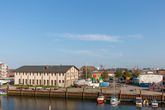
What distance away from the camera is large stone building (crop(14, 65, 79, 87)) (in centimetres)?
8400

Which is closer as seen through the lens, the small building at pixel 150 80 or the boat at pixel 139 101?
the boat at pixel 139 101

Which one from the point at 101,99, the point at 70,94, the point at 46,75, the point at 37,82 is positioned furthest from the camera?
the point at 37,82

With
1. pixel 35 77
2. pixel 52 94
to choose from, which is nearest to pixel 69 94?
pixel 52 94

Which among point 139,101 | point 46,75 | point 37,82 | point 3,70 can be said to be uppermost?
point 3,70

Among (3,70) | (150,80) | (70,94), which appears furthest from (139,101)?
(3,70)

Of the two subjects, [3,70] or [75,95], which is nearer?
[75,95]

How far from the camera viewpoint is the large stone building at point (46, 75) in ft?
276

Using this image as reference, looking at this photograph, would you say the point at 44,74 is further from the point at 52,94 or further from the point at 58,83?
the point at 52,94

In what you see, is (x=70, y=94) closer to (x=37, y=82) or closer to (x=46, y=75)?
(x=46, y=75)

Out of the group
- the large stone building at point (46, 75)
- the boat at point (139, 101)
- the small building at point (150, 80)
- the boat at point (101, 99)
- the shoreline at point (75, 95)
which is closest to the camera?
the boat at point (139, 101)

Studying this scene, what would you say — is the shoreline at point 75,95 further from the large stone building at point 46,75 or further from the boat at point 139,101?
the large stone building at point 46,75

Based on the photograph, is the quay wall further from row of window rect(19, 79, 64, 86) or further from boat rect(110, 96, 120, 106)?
row of window rect(19, 79, 64, 86)

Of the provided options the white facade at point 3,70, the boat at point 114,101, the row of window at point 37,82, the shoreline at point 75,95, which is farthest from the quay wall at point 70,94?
the white facade at point 3,70

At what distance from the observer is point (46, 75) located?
280ft
